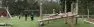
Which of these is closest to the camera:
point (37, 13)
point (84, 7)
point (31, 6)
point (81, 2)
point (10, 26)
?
point (10, 26)

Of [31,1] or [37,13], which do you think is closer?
[37,13]

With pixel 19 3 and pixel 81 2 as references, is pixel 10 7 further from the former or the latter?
pixel 81 2

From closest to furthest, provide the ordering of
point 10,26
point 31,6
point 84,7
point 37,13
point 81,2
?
point 10,26
point 84,7
point 81,2
point 37,13
point 31,6

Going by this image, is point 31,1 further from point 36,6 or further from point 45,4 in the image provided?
point 45,4

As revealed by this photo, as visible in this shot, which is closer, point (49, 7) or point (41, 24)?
point (41, 24)

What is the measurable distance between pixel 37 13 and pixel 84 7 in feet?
13.7

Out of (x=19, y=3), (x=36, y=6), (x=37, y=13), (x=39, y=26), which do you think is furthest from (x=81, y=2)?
(x=39, y=26)

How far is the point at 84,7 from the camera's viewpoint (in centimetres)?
1644

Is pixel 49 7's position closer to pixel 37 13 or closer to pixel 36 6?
pixel 37 13

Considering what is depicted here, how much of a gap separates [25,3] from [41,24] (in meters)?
12.2

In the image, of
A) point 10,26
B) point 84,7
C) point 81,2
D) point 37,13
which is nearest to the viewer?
point 10,26

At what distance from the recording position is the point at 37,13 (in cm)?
1897

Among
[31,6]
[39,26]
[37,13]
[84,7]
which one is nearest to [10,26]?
[39,26]

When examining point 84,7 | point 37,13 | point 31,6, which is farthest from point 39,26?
point 31,6
